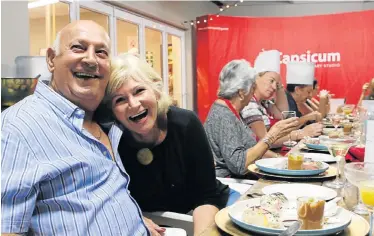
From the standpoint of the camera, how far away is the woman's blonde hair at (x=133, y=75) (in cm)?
172

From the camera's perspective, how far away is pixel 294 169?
187 centimetres

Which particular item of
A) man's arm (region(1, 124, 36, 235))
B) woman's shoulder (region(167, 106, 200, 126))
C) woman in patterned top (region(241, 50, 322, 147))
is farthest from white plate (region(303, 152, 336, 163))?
man's arm (region(1, 124, 36, 235))

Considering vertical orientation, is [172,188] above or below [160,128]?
below

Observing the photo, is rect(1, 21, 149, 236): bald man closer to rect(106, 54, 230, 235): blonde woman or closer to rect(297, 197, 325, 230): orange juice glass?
rect(106, 54, 230, 235): blonde woman

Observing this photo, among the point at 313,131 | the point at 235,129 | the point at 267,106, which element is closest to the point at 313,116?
the point at 267,106

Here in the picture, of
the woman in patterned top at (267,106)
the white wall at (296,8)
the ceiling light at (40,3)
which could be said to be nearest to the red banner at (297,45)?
the white wall at (296,8)

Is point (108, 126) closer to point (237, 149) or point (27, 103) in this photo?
point (27, 103)

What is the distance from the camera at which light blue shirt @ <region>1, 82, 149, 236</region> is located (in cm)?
118

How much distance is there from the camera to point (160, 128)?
1.91 meters

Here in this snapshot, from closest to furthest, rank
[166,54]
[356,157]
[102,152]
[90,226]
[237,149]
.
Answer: [90,226] → [102,152] → [356,157] → [237,149] → [166,54]

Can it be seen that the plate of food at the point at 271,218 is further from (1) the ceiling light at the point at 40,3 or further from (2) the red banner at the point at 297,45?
(2) the red banner at the point at 297,45

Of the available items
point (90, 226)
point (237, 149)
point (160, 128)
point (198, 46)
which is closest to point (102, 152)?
point (90, 226)

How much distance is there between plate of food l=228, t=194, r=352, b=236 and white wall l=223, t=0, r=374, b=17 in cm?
936

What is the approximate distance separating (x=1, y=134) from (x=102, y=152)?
1.28 feet
